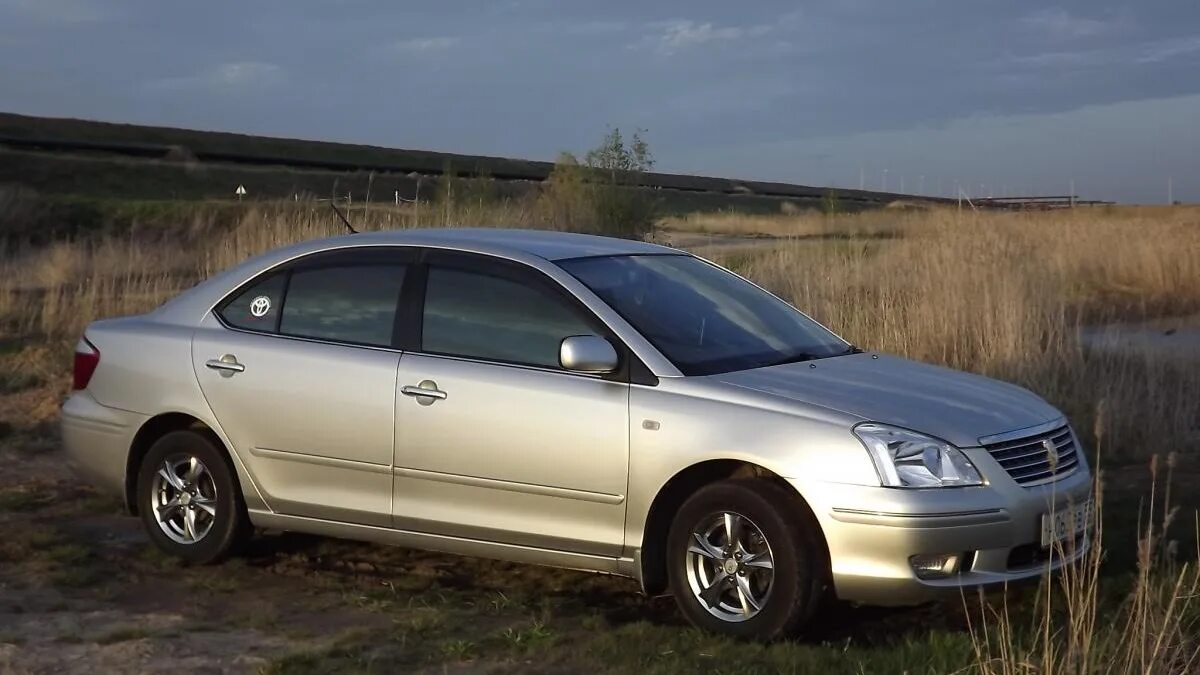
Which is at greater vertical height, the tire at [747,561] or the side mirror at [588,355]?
the side mirror at [588,355]

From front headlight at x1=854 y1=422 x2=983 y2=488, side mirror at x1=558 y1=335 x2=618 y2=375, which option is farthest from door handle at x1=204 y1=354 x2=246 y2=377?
front headlight at x1=854 y1=422 x2=983 y2=488

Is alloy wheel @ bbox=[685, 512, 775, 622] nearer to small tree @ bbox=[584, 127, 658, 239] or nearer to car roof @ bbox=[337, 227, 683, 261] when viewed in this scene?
car roof @ bbox=[337, 227, 683, 261]

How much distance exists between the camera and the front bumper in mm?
5070

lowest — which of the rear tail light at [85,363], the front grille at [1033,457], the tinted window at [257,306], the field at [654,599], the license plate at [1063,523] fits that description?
the field at [654,599]

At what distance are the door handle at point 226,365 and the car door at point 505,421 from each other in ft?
2.94

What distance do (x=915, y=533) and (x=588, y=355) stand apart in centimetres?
140

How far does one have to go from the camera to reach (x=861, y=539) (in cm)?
511

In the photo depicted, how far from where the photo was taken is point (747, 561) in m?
5.29

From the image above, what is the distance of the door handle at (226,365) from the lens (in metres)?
6.52

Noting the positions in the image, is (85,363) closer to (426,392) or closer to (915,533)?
(426,392)

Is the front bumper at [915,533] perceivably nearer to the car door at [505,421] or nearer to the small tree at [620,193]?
the car door at [505,421]

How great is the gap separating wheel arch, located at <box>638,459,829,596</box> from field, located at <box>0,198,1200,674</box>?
20cm

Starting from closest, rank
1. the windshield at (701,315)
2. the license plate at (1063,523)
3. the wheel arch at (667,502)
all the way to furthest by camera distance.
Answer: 1. the license plate at (1063,523)
2. the wheel arch at (667,502)
3. the windshield at (701,315)

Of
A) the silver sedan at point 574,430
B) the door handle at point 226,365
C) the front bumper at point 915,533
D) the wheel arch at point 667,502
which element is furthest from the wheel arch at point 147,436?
the front bumper at point 915,533
